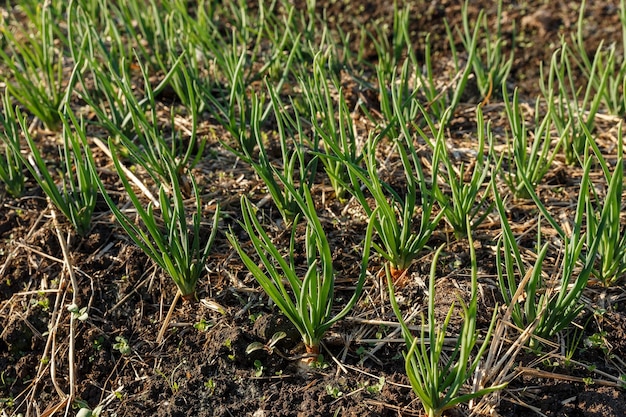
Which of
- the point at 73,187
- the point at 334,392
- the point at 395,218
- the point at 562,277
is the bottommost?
the point at 334,392

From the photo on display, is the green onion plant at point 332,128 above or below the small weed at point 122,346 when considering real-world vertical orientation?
above

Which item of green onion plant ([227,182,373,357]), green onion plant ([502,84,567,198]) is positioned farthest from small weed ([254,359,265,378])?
green onion plant ([502,84,567,198])

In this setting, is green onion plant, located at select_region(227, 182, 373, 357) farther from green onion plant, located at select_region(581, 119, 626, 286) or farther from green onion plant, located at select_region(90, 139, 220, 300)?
green onion plant, located at select_region(581, 119, 626, 286)

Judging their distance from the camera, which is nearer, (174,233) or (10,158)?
(174,233)

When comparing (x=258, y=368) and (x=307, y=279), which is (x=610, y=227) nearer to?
(x=307, y=279)

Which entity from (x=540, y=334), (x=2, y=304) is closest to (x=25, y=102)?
(x=2, y=304)

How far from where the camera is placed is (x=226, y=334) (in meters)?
2.00

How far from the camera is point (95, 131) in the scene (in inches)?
114

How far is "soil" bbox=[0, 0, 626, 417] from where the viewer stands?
1854 mm

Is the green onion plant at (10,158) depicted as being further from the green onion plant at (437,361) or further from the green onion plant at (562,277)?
the green onion plant at (562,277)

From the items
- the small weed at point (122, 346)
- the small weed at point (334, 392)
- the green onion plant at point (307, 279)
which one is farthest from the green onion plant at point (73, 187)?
the small weed at point (334, 392)

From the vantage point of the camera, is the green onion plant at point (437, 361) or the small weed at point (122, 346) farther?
the small weed at point (122, 346)

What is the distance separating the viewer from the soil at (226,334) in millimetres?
1854

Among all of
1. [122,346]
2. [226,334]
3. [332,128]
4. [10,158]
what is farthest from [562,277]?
[10,158]
